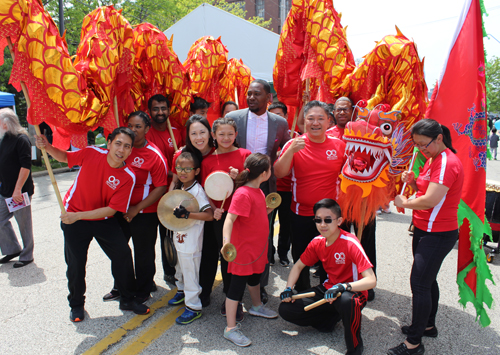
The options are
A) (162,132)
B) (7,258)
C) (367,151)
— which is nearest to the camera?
(367,151)

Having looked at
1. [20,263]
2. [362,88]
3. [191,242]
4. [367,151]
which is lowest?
[20,263]

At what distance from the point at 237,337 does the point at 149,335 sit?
2.45ft

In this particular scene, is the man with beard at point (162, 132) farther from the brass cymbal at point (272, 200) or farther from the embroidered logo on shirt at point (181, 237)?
the brass cymbal at point (272, 200)

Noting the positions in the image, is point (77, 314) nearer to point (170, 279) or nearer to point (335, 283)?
point (170, 279)

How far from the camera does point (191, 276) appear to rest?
10.2 feet

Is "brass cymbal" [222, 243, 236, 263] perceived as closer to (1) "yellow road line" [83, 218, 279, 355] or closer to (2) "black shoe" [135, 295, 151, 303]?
(1) "yellow road line" [83, 218, 279, 355]

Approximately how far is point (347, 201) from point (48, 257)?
12.5ft

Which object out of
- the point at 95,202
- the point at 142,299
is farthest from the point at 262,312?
the point at 95,202

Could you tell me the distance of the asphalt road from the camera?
276 centimetres

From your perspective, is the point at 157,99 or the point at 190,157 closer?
the point at 190,157

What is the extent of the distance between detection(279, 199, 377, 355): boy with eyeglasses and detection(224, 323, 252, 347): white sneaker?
1.19 feet

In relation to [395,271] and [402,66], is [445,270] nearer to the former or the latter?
[395,271]

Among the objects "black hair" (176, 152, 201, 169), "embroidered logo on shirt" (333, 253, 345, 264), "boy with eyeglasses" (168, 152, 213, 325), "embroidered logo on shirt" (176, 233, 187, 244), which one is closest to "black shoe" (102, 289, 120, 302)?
"boy with eyeglasses" (168, 152, 213, 325)

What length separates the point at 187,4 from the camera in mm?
22688
